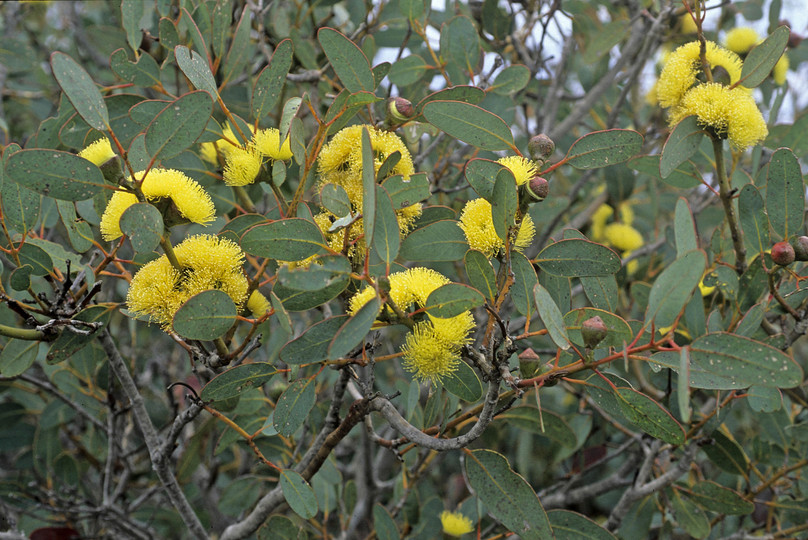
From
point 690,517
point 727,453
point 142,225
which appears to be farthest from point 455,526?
point 142,225

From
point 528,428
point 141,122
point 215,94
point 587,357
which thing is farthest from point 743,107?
point 141,122

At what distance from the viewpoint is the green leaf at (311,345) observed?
3.27 ft

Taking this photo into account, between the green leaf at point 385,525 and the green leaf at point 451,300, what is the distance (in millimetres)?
859

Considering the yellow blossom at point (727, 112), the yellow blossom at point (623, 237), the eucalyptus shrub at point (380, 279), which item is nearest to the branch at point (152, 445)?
the eucalyptus shrub at point (380, 279)

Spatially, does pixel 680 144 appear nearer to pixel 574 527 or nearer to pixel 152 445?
pixel 574 527

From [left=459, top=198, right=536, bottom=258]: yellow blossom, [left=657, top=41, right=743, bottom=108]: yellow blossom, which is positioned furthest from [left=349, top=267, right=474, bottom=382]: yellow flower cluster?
[left=657, top=41, right=743, bottom=108]: yellow blossom

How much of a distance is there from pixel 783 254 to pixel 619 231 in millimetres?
1366

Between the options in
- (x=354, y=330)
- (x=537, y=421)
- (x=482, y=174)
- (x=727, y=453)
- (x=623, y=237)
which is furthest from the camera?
(x=623, y=237)

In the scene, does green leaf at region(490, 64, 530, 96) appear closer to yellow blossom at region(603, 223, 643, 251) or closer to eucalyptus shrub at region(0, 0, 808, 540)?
eucalyptus shrub at region(0, 0, 808, 540)

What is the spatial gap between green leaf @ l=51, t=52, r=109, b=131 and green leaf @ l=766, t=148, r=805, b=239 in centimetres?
125

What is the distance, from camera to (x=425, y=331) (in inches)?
40.6

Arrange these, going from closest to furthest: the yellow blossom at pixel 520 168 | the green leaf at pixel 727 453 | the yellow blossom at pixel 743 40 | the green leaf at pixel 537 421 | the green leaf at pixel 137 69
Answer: the yellow blossom at pixel 520 168, the green leaf at pixel 137 69, the green leaf at pixel 537 421, the green leaf at pixel 727 453, the yellow blossom at pixel 743 40

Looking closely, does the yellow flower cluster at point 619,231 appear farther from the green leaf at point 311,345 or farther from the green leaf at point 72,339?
the green leaf at point 72,339

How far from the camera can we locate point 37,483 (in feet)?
7.29
